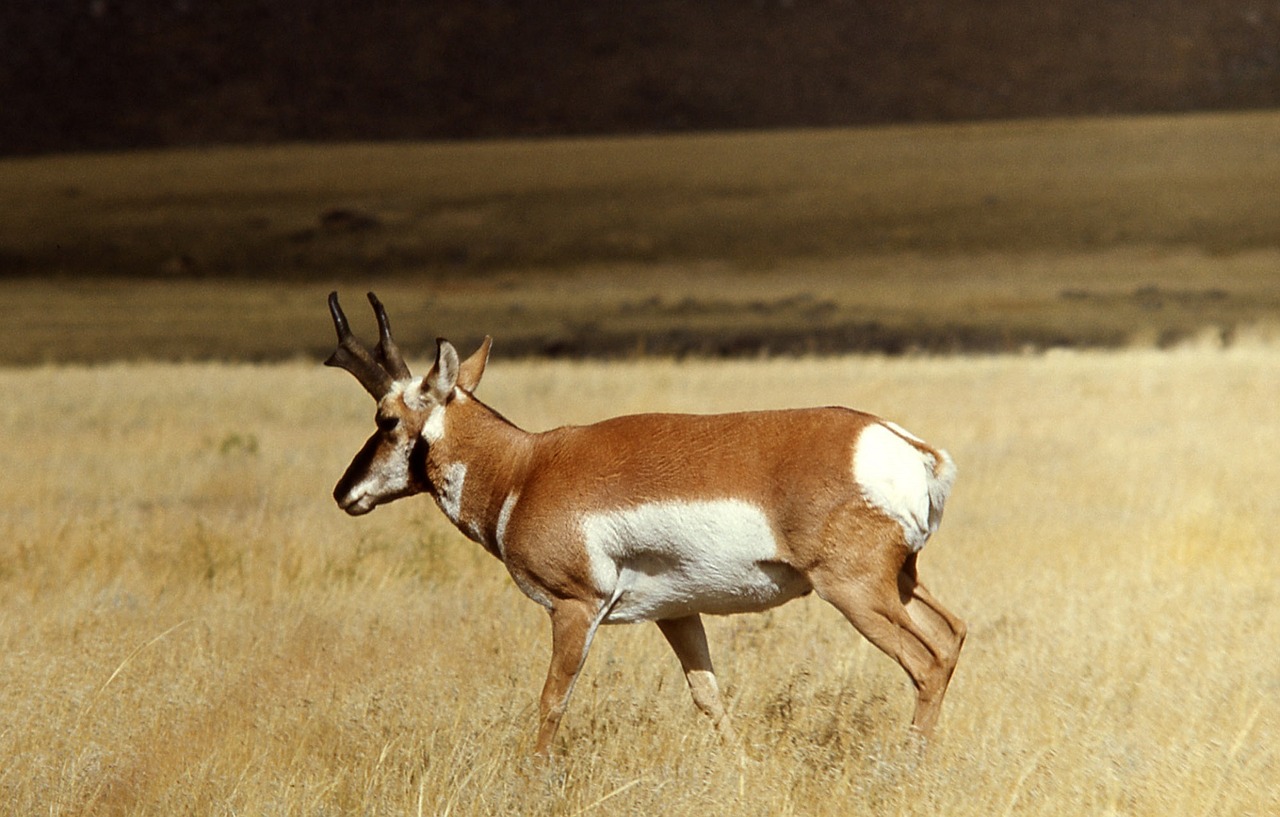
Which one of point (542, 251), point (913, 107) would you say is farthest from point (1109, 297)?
point (913, 107)

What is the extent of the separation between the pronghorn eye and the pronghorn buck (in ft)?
0.08

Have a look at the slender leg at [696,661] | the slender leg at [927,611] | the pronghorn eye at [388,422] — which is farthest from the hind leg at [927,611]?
the pronghorn eye at [388,422]

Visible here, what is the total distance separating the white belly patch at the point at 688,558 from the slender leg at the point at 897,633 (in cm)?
20

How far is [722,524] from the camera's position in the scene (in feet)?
20.6

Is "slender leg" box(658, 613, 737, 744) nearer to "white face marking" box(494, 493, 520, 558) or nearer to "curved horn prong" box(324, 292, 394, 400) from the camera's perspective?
"white face marking" box(494, 493, 520, 558)

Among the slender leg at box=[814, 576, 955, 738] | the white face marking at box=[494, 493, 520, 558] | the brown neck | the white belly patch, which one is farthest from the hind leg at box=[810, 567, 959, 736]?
the brown neck

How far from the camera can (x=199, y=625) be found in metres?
8.60

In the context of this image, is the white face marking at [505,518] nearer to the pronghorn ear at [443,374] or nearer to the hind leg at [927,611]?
the pronghorn ear at [443,374]

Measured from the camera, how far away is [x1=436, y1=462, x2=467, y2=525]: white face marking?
696cm

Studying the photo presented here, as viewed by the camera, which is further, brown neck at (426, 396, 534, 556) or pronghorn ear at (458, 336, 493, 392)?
pronghorn ear at (458, 336, 493, 392)

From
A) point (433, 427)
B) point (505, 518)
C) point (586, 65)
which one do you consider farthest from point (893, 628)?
point (586, 65)

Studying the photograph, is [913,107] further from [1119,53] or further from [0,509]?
[0,509]

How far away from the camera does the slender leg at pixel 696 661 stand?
693 centimetres

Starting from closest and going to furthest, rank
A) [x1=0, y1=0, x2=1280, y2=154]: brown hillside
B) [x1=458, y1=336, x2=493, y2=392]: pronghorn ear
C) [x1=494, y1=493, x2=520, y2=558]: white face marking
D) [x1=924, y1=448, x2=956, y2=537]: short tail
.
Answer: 1. [x1=924, y1=448, x2=956, y2=537]: short tail
2. [x1=494, y1=493, x2=520, y2=558]: white face marking
3. [x1=458, y1=336, x2=493, y2=392]: pronghorn ear
4. [x1=0, y1=0, x2=1280, y2=154]: brown hillside
